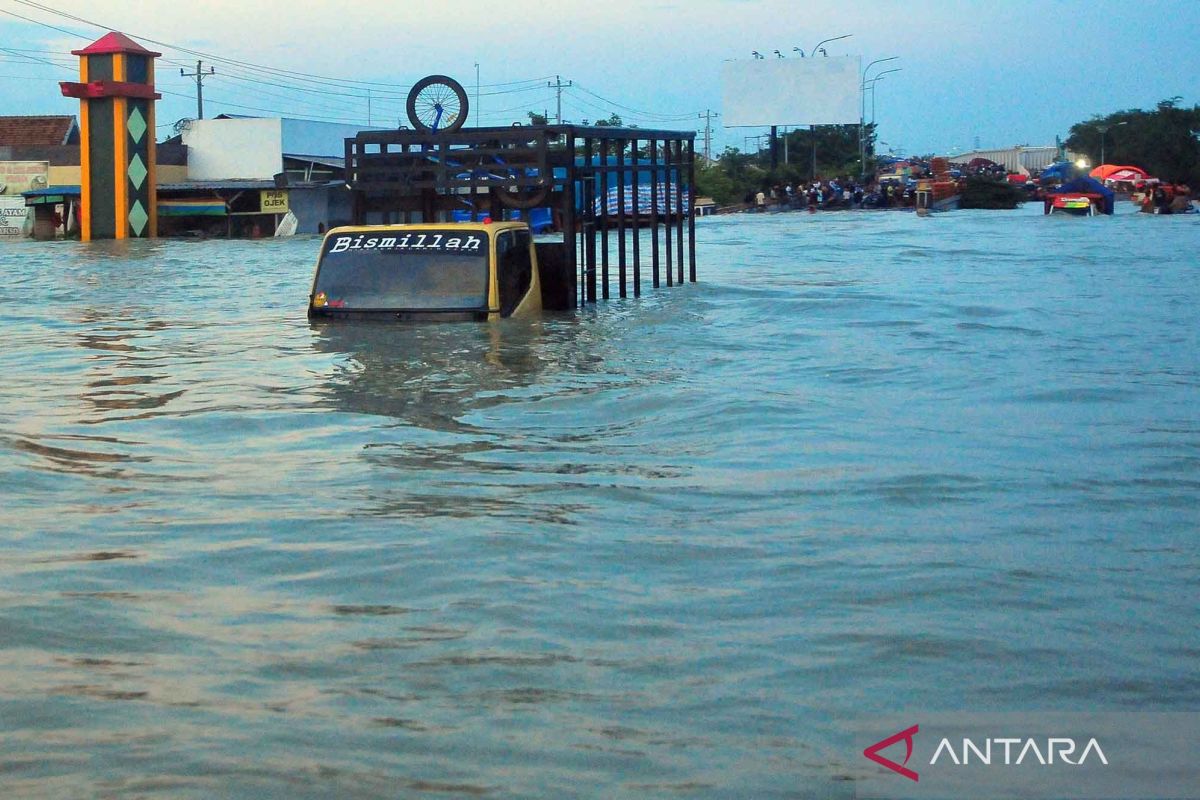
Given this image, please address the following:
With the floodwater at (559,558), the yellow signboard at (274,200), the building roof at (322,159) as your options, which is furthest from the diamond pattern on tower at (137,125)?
the floodwater at (559,558)

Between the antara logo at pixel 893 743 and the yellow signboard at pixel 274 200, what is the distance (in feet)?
155

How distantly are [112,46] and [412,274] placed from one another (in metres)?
35.4

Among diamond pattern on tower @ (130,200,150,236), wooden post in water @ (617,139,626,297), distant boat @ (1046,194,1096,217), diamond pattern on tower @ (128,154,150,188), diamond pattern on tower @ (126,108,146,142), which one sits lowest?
wooden post in water @ (617,139,626,297)

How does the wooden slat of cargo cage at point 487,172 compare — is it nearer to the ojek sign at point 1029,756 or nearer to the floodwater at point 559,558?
the floodwater at point 559,558

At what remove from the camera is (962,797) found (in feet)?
11.6

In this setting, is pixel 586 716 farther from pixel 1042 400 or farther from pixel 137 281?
pixel 137 281

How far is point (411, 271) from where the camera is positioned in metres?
12.3

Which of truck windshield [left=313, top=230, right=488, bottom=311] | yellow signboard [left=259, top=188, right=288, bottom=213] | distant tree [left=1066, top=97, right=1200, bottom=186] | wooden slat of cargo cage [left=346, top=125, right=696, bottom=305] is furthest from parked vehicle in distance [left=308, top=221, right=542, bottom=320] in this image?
distant tree [left=1066, top=97, right=1200, bottom=186]

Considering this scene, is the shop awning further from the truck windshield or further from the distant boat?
the truck windshield

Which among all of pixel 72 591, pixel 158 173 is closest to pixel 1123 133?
pixel 158 173

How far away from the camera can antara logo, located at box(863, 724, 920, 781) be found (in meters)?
3.67

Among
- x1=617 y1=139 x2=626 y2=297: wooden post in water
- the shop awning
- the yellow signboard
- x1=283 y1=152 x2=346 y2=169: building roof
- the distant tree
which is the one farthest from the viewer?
the distant tree

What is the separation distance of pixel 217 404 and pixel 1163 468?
5642 mm

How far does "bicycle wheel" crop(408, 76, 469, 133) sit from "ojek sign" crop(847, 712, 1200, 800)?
11.8 metres
